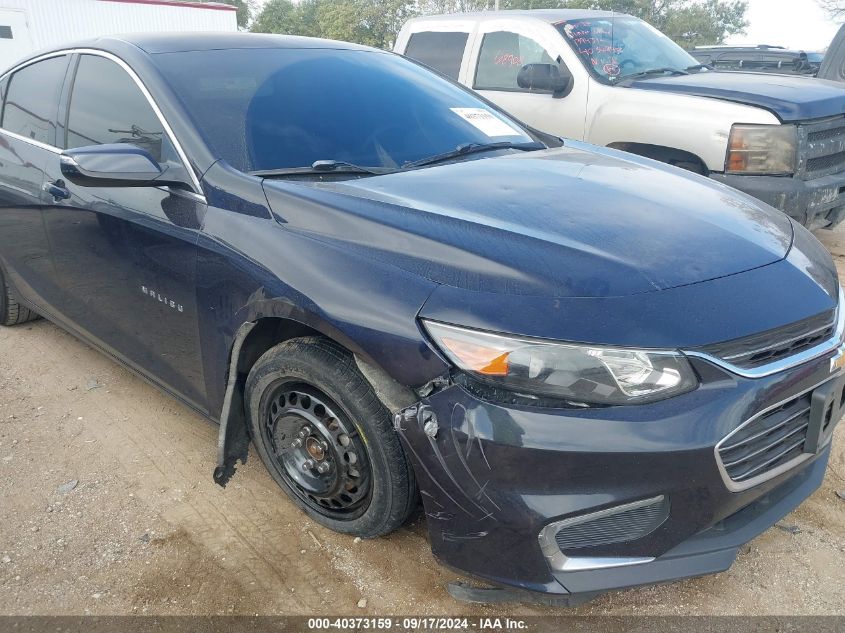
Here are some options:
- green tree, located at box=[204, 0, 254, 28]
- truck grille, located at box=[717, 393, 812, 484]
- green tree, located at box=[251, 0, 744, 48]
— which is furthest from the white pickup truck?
green tree, located at box=[204, 0, 254, 28]

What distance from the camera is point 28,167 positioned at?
11.4 feet

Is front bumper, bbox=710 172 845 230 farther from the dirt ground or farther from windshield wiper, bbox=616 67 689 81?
the dirt ground

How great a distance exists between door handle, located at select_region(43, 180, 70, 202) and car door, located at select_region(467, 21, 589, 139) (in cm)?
356

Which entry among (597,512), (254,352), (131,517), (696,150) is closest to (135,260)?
(254,352)

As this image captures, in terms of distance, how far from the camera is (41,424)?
3.28m

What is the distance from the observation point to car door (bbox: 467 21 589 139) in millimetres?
5574

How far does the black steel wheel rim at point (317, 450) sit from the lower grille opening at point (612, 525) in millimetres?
663

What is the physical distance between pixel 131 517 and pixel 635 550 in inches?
70.7

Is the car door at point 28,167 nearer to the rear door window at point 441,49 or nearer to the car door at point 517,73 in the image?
the car door at point 517,73

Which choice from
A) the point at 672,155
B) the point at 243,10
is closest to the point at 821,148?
the point at 672,155

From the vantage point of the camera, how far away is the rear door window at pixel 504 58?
592cm

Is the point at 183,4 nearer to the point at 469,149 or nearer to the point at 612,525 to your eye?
the point at 469,149

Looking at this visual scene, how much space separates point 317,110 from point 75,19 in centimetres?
2384

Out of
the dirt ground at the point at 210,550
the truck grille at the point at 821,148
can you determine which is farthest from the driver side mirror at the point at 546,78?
the dirt ground at the point at 210,550
